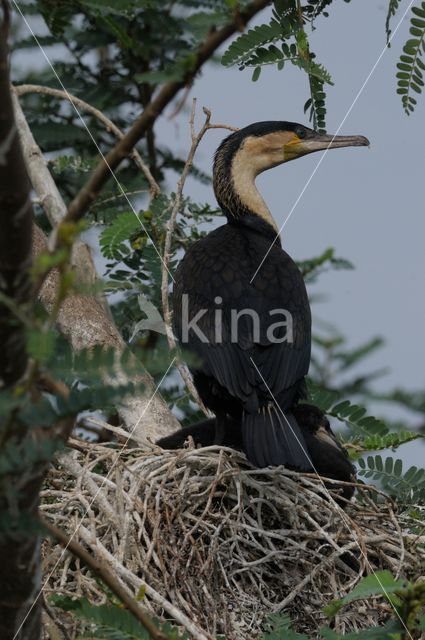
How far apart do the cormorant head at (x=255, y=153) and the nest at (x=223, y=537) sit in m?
1.90

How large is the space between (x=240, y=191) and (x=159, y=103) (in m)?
4.05

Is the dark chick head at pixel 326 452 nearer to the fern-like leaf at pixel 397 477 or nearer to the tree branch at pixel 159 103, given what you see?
the fern-like leaf at pixel 397 477

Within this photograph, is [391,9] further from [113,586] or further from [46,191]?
[46,191]

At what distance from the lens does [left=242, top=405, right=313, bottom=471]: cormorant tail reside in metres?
4.44

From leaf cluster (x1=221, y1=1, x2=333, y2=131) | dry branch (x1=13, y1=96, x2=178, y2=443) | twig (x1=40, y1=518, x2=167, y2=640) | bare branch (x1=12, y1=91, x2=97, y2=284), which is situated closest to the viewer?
twig (x1=40, y1=518, x2=167, y2=640)

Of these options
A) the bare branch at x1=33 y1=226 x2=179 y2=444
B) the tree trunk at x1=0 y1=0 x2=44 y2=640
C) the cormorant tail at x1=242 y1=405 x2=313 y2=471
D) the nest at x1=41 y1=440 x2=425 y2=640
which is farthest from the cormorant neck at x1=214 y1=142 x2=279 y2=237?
the tree trunk at x1=0 y1=0 x2=44 y2=640

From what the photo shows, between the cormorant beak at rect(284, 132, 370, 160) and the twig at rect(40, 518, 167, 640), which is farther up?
the twig at rect(40, 518, 167, 640)

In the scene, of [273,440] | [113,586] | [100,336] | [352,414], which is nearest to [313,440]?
[273,440]

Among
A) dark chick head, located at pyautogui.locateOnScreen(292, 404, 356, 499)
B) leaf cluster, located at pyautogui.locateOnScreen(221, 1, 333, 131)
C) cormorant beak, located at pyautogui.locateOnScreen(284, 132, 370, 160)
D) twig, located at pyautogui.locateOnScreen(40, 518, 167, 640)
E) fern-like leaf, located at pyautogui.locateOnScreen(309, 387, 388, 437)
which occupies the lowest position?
fern-like leaf, located at pyautogui.locateOnScreen(309, 387, 388, 437)

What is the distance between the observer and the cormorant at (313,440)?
4652 mm

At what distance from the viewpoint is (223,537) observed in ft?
13.9

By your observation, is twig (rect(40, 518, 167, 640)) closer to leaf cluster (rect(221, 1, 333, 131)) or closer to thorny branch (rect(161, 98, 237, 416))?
leaf cluster (rect(221, 1, 333, 131))

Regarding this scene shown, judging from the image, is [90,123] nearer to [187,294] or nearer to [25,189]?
[187,294]

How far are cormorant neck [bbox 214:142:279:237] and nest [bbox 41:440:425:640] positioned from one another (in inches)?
71.7
